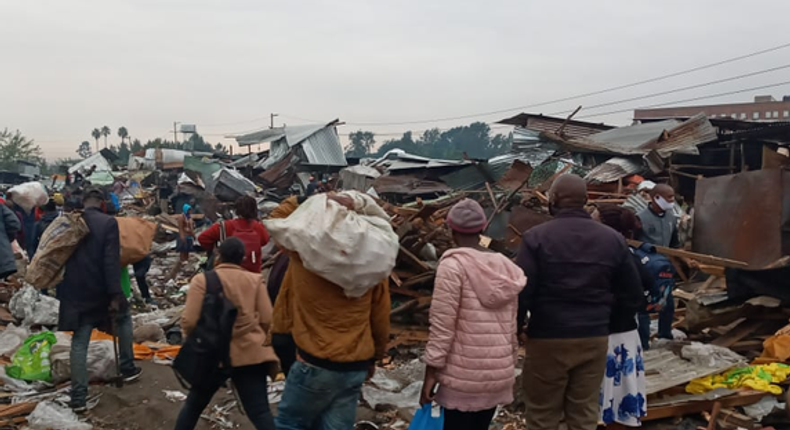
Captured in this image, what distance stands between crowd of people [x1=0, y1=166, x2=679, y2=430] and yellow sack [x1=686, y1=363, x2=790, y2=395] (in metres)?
1.36

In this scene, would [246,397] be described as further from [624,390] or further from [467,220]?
[624,390]

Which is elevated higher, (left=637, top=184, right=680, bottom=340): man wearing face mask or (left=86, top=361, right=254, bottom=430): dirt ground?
(left=637, top=184, right=680, bottom=340): man wearing face mask

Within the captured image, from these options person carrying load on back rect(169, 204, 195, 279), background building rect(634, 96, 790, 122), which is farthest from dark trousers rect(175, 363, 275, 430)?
background building rect(634, 96, 790, 122)

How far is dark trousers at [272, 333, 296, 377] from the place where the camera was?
127 inches

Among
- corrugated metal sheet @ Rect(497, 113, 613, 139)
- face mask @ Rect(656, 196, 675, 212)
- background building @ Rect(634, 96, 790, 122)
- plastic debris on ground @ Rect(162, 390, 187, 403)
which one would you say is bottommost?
plastic debris on ground @ Rect(162, 390, 187, 403)

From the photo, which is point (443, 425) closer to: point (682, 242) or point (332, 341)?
point (332, 341)

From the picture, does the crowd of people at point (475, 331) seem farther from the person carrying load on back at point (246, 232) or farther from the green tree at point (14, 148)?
the green tree at point (14, 148)

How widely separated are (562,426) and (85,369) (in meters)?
3.51

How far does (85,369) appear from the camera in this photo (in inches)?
179

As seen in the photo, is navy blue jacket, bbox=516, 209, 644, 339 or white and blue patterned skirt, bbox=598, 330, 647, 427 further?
white and blue patterned skirt, bbox=598, 330, 647, 427

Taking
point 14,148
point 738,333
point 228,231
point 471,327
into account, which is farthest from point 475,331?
point 14,148

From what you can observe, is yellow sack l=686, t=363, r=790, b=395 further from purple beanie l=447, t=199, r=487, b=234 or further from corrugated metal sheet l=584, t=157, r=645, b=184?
corrugated metal sheet l=584, t=157, r=645, b=184

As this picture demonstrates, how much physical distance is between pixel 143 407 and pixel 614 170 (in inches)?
438

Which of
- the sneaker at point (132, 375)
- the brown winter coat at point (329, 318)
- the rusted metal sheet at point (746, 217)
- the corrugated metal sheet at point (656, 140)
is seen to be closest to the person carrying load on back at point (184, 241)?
the sneaker at point (132, 375)
